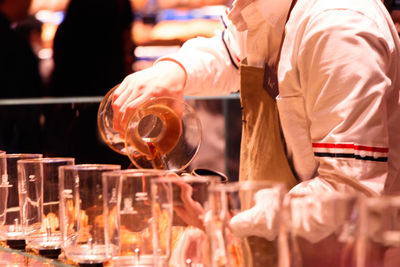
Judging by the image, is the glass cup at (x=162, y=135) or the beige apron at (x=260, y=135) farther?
the beige apron at (x=260, y=135)

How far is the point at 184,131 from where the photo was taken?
142 cm

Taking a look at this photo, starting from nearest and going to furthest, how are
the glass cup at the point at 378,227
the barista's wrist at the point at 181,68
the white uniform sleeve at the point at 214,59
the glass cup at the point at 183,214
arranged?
the glass cup at the point at 378,227 < the glass cup at the point at 183,214 < the barista's wrist at the point at 181,68 < the white uniform sleeve at the point at 214,59

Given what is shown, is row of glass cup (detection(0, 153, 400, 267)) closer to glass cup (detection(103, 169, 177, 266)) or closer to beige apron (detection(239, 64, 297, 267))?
glass cup (detection(103, 169, 177, 266))

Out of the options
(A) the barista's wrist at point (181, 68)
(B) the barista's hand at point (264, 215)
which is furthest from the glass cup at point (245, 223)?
(A) the barista's wrist at point (181, 68)

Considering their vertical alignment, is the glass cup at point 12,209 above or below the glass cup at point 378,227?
below

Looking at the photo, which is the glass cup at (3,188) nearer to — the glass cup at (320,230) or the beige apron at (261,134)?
the beige apron at (261,134)

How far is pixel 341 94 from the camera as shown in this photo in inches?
45.3

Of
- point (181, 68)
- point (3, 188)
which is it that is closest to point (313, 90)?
point (181, 68)

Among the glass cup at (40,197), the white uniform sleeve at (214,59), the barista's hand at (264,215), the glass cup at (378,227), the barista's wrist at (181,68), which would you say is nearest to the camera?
the glass cup at (378,227)

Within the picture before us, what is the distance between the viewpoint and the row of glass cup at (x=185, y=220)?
67cm

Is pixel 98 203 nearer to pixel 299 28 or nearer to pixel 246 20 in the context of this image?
pixel 299 28

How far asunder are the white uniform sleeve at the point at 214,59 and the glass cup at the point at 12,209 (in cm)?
57

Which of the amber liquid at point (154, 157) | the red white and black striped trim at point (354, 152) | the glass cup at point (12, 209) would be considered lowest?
the glass cup at point (12, 209)

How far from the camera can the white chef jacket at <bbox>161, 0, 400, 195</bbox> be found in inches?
44.6
